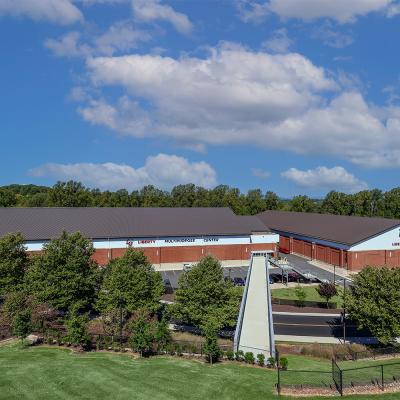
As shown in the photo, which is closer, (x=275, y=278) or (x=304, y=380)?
(x=304, y=380)

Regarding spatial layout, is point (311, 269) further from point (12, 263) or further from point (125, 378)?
point (125, 378)

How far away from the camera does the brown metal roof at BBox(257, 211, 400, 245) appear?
57.7 meters

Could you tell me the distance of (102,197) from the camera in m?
92.8

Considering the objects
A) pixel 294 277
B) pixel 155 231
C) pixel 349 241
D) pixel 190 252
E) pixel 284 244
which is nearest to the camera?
pixel 294 277

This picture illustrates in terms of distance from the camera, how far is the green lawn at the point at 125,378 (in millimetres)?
17859

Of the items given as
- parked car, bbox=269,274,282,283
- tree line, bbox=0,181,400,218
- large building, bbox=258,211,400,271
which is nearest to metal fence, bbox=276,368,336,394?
parked car, bbox=269,274,282,283

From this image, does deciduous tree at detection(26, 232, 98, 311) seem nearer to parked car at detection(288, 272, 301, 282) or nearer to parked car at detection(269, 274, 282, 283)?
parked car at detection(269, 274, 282, 283)

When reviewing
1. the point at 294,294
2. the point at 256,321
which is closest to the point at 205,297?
the point at 256,321

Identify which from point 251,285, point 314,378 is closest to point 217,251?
point 251,285

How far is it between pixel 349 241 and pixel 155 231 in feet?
→ 84.7

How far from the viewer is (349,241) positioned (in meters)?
56.7

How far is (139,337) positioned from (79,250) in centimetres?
1251

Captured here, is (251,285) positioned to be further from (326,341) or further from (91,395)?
(91,395)

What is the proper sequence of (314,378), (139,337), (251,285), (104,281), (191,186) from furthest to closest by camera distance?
(191,186) → (251,285) → (104,281) → (139,337) → (314,378)
